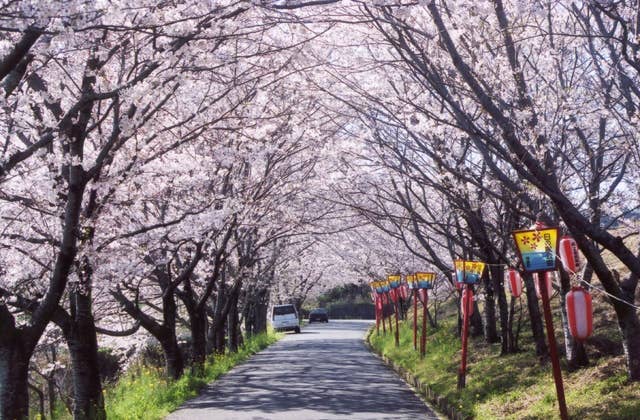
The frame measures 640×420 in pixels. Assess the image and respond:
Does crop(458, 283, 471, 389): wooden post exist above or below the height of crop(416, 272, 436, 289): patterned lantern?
below

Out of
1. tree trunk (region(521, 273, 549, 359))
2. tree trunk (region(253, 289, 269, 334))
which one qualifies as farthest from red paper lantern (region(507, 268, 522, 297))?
tree trunk (region(253, 289, 269, 334))

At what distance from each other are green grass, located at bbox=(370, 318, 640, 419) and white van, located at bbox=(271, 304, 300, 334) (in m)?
32.2

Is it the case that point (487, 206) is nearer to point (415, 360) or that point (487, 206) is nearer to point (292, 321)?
point (415, 360)

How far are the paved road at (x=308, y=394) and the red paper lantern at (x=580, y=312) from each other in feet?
13.4

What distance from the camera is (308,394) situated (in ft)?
48.3

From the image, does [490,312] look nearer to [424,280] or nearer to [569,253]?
[424,280]

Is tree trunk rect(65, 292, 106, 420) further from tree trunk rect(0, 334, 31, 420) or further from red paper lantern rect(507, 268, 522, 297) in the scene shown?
red paper lantern rect(507, 268, 522, 297)

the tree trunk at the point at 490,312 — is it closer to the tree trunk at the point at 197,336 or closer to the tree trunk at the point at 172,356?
the tree trunk at the point at 197,336

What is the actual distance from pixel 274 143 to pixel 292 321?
34692 millimetres

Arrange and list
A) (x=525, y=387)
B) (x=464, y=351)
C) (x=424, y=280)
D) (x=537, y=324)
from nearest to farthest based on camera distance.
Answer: (x=525, y=387) < (x=464, y=351) < (x=537, y=324) < (x=424, y=280)

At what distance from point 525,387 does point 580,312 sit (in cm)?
360

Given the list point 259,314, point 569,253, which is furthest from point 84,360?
point 259,314

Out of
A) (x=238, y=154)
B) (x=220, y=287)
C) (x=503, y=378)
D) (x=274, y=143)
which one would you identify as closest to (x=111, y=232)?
(x=238, y=154)

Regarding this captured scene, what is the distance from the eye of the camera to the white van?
4862 cm
